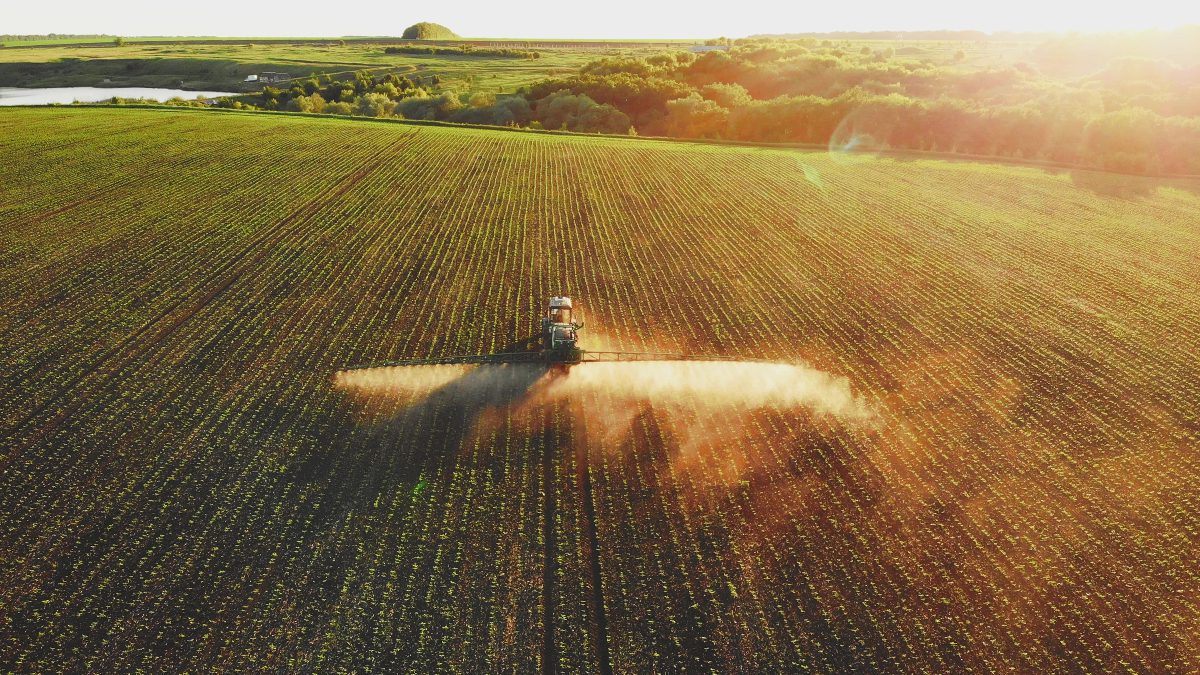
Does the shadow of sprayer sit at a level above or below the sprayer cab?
below

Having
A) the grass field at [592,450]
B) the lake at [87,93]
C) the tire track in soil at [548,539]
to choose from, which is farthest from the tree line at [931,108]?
the lake at [87,93]

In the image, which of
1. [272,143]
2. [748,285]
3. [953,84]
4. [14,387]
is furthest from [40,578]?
[953,84]

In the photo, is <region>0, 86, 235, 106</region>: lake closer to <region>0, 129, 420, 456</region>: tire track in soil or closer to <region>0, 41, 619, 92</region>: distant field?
<region>0, 41, 619, 92</region>: distant field

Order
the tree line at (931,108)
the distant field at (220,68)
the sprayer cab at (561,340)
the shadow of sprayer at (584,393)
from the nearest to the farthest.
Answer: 1. the shadow of sprayer at (584,393)
2. the sprayer cab at (561,340)
3. the tree line at (931,108)
4. the distant field at (220,68)

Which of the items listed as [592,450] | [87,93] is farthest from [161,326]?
[87,93]

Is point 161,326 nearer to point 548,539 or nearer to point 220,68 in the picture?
point 548,539

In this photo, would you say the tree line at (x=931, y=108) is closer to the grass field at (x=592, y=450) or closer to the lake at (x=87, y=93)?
the grass field at (x=592, y=450)

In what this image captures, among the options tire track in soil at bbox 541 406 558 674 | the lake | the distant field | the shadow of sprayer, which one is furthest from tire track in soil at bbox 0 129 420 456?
the lake
